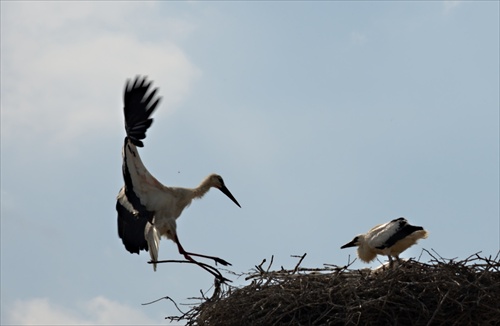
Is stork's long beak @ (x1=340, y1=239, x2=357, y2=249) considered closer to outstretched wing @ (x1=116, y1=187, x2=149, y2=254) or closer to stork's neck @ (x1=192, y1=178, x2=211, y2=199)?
stork's neck @ (x1=192, y1=178, x2=211, y2=199)

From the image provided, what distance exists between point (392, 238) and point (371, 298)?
1.54 meters

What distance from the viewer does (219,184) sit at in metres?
13.6

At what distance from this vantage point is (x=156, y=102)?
1193 centimetres

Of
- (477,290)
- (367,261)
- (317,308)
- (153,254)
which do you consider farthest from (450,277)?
(153,254)

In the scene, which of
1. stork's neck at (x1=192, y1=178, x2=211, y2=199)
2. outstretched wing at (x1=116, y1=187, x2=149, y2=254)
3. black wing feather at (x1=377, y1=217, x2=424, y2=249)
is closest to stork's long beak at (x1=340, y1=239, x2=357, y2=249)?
black wing feather at (x1=377, y1=217, x2=424, y2=249)

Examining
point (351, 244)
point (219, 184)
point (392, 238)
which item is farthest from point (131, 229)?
point (392, 238)

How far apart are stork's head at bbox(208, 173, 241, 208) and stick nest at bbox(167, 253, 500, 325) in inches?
98.8

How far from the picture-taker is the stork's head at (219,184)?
13484 millimetres

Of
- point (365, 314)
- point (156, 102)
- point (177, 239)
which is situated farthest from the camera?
point (177, 239)

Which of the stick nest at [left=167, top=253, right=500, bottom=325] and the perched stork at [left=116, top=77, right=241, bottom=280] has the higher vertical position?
the perched stork at [left=116, top=77, right=241, bottom=280]

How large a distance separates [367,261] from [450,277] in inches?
75.6

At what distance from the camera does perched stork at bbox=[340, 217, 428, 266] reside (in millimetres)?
11891

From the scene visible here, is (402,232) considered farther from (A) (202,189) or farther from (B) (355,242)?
(A) (202,189)

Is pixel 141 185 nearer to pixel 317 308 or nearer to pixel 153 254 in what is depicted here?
pixel 153 254
